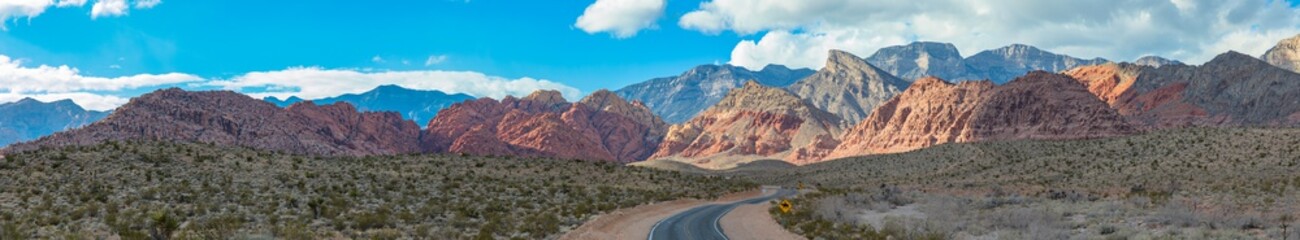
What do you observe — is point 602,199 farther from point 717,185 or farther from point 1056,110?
point 1056,110

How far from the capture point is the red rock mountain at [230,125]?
11694cm

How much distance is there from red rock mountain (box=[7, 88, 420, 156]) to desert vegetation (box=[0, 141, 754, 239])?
2790 inches

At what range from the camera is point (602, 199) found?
154ft

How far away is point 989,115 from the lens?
5595 inches

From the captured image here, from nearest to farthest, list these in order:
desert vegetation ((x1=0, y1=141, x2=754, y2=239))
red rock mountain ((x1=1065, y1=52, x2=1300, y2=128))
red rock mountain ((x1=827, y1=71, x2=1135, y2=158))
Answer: desert vegetation ((x1=0, y1=141, x2=754, y2=239))
red rock mountain ((x1=827, y1=71, x2=1135, y2=158))
red rock mountain ((x1=1065, y1=52, x2=1300, y2=128))

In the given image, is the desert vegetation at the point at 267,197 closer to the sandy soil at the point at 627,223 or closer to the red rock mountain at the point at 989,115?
the sandy soil at the point at 627,223

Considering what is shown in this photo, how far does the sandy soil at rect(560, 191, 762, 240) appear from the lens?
31875 millimetres

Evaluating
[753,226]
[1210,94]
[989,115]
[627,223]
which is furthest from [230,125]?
[1210,94]

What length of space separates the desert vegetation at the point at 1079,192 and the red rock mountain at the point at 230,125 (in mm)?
102184

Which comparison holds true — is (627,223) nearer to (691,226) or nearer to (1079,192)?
(691,226)

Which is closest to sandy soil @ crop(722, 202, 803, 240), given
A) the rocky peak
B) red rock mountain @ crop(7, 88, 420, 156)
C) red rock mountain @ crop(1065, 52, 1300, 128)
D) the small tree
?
Result: the small tree

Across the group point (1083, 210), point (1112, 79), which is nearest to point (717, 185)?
point (1083, 210)

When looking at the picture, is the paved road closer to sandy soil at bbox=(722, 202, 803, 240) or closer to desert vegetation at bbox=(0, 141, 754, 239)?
sandy soil at bbox=(722, 202, 803, 240)

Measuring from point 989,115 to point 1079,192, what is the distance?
100m
